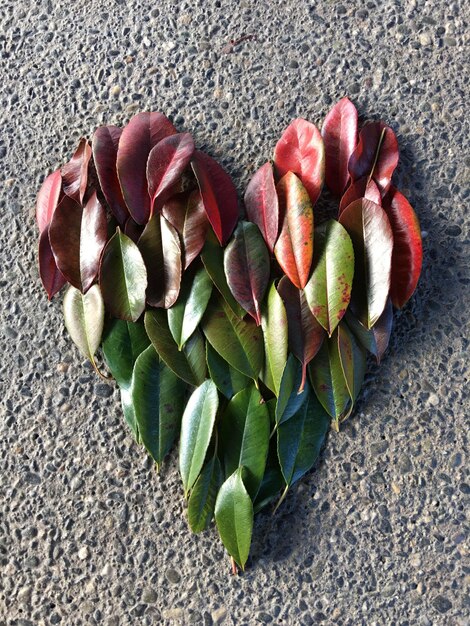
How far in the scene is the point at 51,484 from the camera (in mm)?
836

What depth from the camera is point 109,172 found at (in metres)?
0.84

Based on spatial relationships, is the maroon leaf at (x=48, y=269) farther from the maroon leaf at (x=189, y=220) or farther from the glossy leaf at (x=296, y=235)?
the glossy leaf at (x=296, y=235)

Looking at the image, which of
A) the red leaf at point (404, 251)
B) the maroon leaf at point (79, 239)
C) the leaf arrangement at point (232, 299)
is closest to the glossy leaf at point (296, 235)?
the leaf arrangement at point (232, 299)

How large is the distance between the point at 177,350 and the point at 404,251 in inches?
11.4

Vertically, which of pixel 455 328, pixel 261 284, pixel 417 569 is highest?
pixel 261 284

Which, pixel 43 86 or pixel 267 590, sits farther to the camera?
pixel 43 86

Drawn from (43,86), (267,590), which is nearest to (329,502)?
(267,590)

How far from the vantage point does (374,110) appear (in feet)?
2.87

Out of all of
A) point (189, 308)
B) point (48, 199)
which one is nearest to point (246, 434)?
point (189, 308)

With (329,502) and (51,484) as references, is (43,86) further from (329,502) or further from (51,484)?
(329,502)

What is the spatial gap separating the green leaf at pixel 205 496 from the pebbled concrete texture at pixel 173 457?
0.02 m

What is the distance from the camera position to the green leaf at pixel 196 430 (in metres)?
0.80

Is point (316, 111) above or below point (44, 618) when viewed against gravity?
above

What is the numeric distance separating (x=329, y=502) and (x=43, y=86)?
64 centimetres
